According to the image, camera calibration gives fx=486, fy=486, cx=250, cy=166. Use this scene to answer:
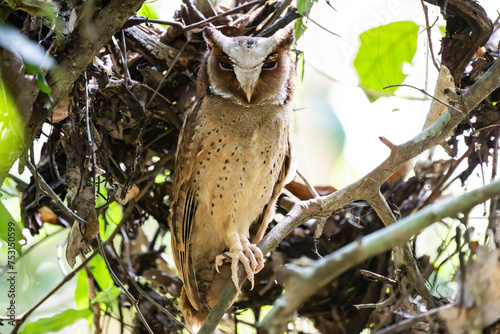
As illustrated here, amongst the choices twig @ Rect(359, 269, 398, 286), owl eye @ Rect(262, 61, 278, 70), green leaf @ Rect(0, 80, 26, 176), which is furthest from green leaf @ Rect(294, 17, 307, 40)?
green leaf @ Rect(0, 80, 26, 176)

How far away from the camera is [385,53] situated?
5.94ft

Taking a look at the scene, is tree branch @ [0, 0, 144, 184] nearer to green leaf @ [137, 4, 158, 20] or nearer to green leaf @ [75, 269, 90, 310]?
green leaf @ [137, 4, 158, 20]

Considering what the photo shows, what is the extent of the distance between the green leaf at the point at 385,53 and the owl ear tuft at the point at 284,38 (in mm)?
267

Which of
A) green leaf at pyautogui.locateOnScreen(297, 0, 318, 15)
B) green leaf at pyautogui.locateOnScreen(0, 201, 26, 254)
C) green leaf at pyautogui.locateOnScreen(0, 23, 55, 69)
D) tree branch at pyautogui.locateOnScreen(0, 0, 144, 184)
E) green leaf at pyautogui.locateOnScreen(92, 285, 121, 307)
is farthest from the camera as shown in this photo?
green leaf at pyautogui.locateOnScreen(92, 285, 121, 307)

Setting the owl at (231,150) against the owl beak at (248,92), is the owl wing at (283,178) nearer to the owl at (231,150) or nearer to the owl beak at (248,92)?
the owl at (231,150)

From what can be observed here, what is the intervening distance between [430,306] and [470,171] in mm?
596

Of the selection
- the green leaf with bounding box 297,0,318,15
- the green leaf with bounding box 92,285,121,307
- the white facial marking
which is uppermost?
the green leaf with bounding box 297,0,318,15

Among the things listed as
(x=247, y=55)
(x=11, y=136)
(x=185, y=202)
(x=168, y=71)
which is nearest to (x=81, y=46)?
(x=11, y=136)

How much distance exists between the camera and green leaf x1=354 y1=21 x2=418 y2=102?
179cm

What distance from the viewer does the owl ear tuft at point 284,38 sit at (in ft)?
5.72

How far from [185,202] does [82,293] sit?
24.3 inches

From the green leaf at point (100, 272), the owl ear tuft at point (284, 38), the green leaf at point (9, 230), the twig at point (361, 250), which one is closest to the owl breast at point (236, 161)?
the owl ear tuft at point (284, 38)

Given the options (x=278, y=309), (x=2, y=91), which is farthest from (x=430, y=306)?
(x=2, y=91)

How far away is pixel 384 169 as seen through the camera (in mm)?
1428
